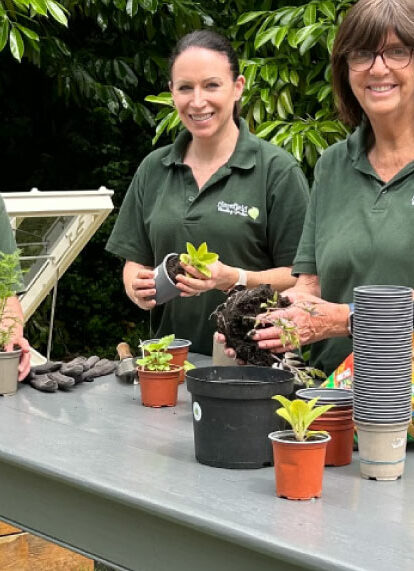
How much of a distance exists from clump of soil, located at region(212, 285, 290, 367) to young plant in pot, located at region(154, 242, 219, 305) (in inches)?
9.4

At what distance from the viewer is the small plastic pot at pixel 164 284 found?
2.69 m

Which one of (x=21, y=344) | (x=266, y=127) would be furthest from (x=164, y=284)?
(x=266, y=127)

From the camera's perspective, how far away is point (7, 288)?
283cm

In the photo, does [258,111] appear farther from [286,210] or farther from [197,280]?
[197,280]

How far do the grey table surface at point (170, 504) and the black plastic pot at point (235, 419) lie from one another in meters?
0.03

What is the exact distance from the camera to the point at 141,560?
189cm

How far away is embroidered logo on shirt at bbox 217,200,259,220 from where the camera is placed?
3.21m

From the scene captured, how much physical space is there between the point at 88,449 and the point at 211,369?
12.2 inches

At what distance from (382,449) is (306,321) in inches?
17.5

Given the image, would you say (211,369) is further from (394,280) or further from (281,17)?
(281,17)

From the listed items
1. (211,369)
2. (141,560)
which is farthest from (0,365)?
(141,560)

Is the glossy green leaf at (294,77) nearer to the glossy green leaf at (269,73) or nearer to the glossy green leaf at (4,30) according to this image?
the glossy green leaf at (269,73)

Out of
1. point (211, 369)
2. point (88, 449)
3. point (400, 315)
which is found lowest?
point (88, 449)

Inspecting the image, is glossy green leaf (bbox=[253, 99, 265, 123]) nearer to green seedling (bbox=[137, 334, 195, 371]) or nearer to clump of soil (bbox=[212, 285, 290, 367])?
green seedling (bbox=[137, 334, 195, 371])
